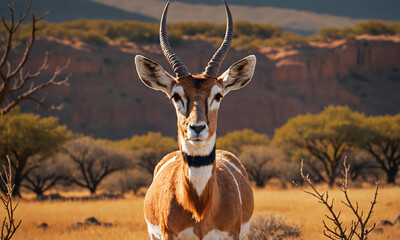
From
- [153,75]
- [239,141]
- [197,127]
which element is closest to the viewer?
[197,127]

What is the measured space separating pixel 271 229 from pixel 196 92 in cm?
680

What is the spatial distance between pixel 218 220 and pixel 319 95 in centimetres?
7579

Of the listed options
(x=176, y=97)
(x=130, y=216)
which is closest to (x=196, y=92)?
(x=176, y=97)

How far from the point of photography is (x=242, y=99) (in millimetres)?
76750

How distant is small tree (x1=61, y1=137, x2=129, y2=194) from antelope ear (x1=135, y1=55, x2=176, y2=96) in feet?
86.4

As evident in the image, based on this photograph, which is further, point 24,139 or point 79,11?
point 79,11

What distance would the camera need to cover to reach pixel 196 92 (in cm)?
515

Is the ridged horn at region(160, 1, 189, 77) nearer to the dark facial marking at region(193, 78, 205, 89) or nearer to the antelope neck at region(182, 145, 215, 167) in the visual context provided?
the dark facial marking at region(193, 78, 205, 89)

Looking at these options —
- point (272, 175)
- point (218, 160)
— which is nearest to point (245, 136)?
point (272, 175)

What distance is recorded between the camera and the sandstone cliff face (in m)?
71.5

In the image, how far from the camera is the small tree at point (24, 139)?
25766 millimetres

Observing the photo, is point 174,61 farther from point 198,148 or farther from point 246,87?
point 246,87

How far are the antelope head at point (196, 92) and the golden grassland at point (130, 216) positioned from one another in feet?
22.0

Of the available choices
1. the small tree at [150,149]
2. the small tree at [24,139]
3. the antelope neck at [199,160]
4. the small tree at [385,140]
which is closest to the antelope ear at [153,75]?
the antelope neck at [199,160]
